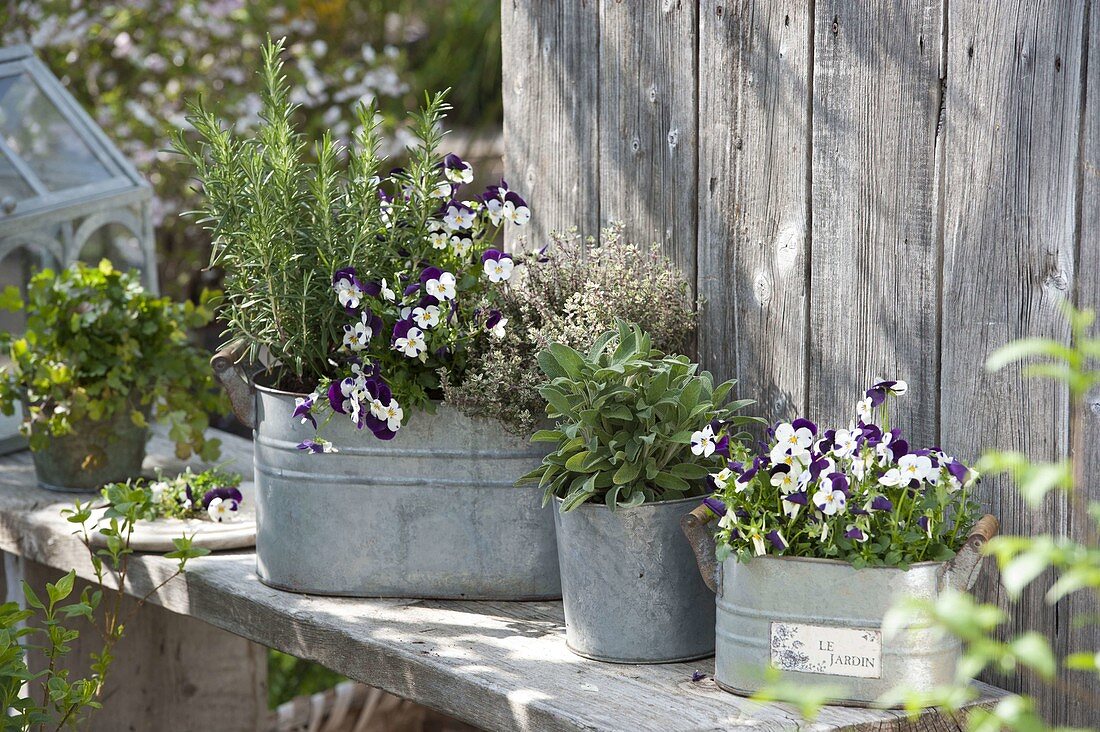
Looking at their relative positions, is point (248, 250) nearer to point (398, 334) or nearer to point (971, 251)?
point (398, 334)

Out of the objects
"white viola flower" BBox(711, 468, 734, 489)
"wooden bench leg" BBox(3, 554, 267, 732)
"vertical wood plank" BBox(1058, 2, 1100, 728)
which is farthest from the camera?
"wooden bench leg" BBox(3, 554, 267, 732)

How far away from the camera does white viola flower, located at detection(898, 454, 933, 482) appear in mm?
1482

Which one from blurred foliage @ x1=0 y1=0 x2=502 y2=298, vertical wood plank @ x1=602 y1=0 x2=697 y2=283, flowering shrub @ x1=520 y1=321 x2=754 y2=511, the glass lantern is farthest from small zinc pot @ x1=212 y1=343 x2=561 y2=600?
blurred foliage @ x1=0 y1=0 x2=502 y2=298

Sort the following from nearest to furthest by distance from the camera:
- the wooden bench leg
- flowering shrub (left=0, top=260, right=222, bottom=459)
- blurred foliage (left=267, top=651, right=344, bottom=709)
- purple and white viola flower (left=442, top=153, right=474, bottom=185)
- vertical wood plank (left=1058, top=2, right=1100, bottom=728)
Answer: vertical wood plank (left=1058, top=2, right=1100, bottom=728) → purple and white viola flower (left=442, top=153, right=474, bottom=185) → flowering shrub (left=0, top=260, right=222, bottom=459) → the wooden bench leg → blurred foliage (left=267, top=651, right=344, bottom=709)

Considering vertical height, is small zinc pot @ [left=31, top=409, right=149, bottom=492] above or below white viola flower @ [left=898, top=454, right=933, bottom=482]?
below

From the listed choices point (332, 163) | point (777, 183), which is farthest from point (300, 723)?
point (777, 183)

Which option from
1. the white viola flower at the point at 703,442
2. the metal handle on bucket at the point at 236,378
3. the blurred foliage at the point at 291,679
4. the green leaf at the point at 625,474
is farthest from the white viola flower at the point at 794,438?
the blurred foliage at the point at 291,679

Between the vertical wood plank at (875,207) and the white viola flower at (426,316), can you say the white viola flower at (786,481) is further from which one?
the white viola flower at (426,316)

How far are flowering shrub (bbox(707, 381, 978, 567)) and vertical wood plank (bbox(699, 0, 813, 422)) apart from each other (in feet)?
1.05

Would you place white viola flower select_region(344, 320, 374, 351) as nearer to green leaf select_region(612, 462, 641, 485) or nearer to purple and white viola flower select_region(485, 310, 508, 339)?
purple and white viola flower select_region(485, 310, 508, 339)

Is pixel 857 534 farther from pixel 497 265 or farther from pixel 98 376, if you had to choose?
pixel 98 376

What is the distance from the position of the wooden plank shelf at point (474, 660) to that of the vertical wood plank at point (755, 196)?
1.59ft

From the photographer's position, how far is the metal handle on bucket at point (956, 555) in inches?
58.7

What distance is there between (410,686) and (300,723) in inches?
74.5
